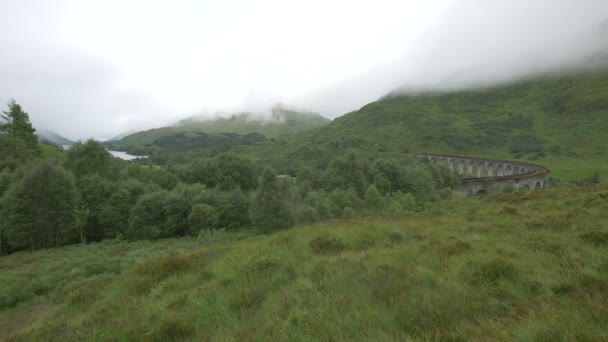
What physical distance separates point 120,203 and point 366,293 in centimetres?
5776

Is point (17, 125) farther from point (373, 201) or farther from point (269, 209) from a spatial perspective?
point (373, 201)

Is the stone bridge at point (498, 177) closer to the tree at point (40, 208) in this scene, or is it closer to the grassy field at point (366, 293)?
the grassy field at point (366, 293)

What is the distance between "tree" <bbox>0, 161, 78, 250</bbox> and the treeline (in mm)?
100

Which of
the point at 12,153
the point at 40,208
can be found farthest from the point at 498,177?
the point at 12,153

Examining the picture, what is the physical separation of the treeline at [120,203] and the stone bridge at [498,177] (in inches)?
779

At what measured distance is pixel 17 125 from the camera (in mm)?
65938

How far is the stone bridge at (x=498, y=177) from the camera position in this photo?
7381 centimetres

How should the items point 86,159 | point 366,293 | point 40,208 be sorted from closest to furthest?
point 366,293 → point 40,208 → point 86,159

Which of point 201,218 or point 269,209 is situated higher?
point 269,209

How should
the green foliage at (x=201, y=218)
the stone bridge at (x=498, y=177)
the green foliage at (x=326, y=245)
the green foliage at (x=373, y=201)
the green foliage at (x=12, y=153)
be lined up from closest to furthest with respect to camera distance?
the green foliage at (x=326, y=245), the green foliage at (x=12, y=153), the green foliage at (x=201, y=218), the green foliage at (x=373, y=201), the stone bridge at (x=498, y=177)

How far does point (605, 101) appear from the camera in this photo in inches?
6914

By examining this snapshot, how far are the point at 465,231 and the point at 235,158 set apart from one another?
8010 centimetres

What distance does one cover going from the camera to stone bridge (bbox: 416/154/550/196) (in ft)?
242

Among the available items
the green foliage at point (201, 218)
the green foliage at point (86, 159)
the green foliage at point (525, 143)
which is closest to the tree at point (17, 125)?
the green foliage at point (86, 159)
